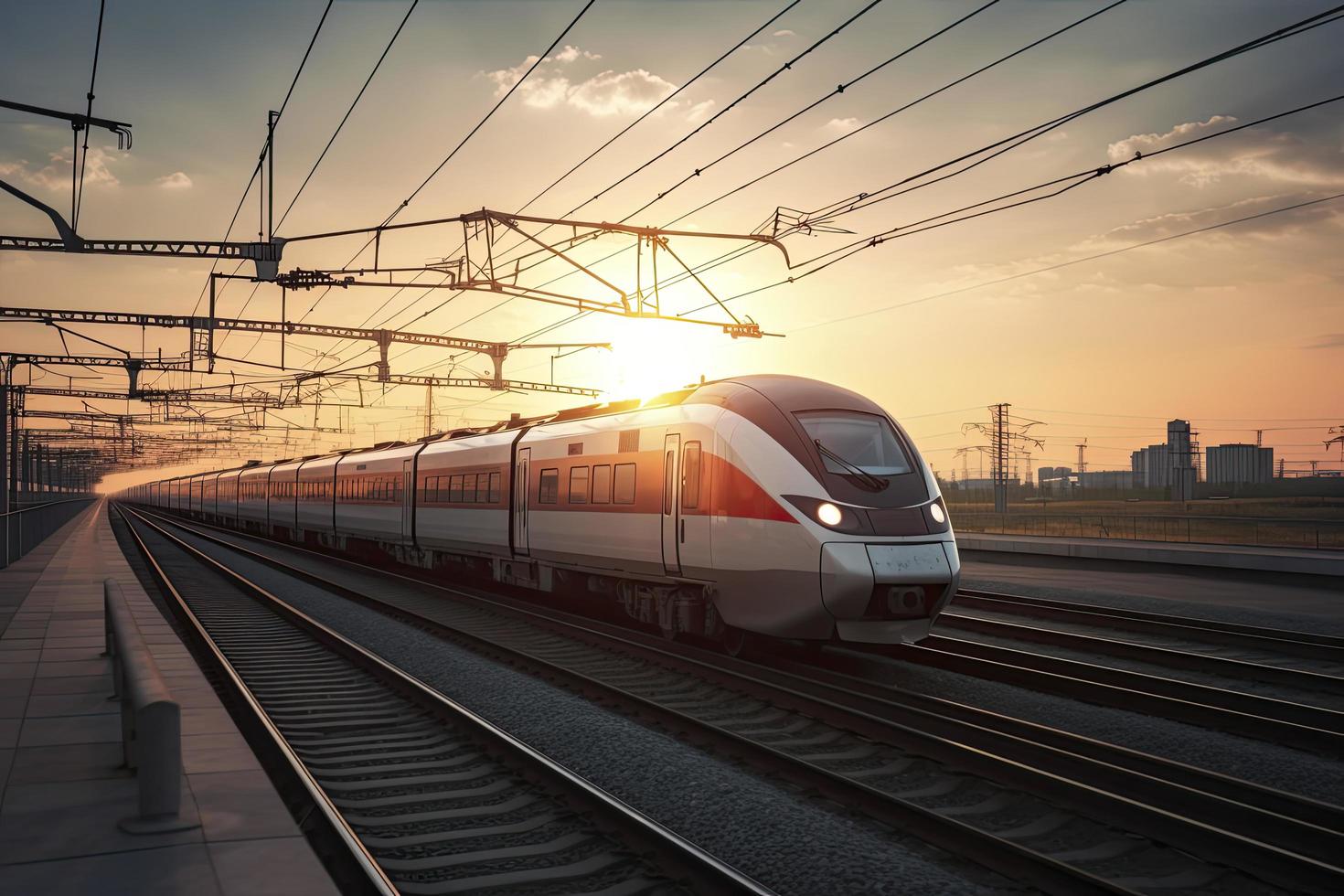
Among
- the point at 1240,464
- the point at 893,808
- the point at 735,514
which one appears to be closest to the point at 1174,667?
the point at 735,514

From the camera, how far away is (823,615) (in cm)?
1032

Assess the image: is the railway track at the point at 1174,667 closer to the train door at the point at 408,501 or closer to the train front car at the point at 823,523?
the train front car at the point at 823,523

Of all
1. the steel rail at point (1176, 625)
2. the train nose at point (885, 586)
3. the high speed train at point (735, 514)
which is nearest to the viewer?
the train nose at point (885, 586)

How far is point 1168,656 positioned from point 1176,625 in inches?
106

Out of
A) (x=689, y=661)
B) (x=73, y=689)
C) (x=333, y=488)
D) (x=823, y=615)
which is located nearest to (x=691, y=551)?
(x=689, y=661)

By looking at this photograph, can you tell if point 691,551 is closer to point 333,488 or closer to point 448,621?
point 448,621

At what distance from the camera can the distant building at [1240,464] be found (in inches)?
5389

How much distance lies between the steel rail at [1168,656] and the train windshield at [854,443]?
3703 mm

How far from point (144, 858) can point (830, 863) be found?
3.63 meters

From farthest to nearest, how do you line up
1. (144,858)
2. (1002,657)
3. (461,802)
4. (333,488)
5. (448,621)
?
(333,488) < (448,621) < (1002,657) < (461,802) < (144,858)

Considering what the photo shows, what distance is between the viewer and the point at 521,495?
1800 centimetres

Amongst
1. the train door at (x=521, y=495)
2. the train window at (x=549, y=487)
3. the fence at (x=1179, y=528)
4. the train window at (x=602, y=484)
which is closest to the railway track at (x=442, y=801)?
the train window at (x=602, y=484)

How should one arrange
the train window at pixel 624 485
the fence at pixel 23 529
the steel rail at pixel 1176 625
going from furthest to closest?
the fence at pixel 23 529 < the train window at pixel 624 485 < the steel rail at pixel 1176 625

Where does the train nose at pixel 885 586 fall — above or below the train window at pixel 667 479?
below
